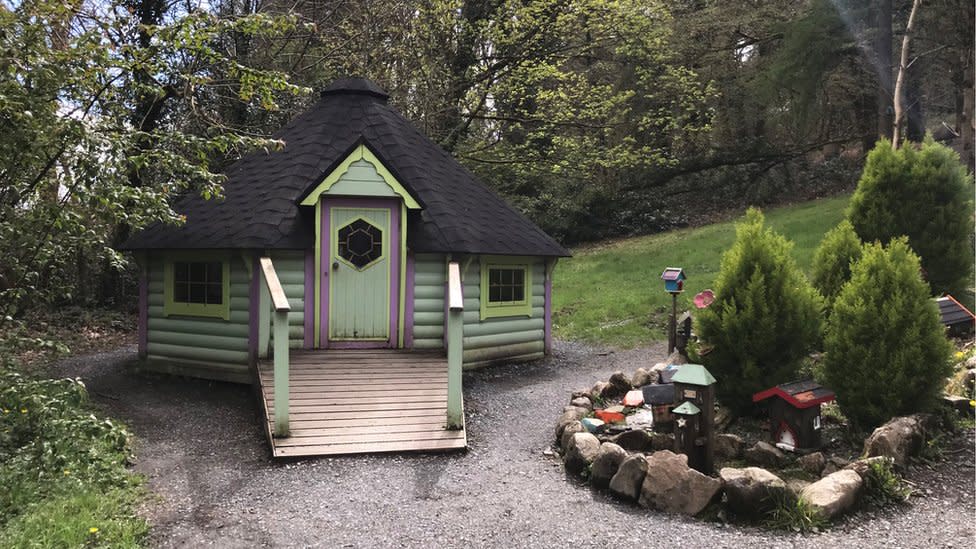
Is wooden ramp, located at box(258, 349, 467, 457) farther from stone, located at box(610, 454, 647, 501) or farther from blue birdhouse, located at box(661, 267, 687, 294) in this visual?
blue birdhouse, located at box(661, 267, 687, 294)

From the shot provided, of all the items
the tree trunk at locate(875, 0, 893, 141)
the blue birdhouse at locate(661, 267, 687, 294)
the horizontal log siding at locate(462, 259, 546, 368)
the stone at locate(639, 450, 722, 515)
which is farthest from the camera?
the tree trunk at locate(875, 0, 893, 141)

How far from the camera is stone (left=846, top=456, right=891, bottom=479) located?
484cm

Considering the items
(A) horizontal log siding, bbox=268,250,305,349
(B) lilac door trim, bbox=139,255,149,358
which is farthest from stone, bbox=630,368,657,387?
(B) lilac door trim, bbox=139,255,149,358

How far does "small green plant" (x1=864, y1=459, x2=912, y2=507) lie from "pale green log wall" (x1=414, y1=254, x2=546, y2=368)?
5656 mm

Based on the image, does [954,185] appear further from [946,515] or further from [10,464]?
[10,464]

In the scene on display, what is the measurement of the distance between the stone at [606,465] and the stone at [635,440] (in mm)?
497

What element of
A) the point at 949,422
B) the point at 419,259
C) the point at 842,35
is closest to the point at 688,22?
the point at 842,35

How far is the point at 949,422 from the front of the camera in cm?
593

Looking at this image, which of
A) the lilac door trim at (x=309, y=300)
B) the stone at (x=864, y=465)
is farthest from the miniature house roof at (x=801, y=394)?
the lilac door trim at (x=309, y=300)

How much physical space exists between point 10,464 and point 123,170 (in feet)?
8.65

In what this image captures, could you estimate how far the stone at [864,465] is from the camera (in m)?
4.84

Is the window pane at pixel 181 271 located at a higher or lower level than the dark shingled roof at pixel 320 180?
lower

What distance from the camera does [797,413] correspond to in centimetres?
562

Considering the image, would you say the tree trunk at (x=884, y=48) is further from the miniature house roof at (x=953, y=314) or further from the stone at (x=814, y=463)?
the stone at (x=814, y=463)
